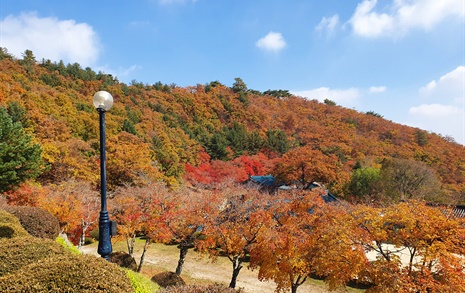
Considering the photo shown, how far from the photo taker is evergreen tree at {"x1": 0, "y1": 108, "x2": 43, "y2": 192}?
1560 centimetres

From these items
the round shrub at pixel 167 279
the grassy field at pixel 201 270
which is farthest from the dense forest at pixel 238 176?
the round shrub at pixel 167 279

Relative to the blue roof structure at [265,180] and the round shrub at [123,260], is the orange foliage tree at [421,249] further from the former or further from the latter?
the blue roof structure at [265,180]

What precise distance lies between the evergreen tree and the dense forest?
70 millimetres

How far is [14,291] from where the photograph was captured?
330cm

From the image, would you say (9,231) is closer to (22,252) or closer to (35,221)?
(22,252)

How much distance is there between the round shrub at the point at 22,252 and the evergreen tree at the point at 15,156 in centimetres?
1295

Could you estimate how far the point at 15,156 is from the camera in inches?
642

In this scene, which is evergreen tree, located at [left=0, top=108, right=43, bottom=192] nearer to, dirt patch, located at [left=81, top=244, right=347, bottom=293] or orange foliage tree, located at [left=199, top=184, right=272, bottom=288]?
dirt patch, located at [left=81, top=244, right=347, bottom=293]

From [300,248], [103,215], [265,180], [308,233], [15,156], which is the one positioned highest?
[265,180]

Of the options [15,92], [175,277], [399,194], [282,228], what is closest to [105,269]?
[175,277]

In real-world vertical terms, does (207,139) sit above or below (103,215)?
above

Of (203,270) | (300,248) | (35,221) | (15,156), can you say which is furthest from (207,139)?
(35,221)

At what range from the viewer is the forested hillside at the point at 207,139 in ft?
94.1

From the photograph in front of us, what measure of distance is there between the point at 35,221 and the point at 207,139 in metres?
39.8
